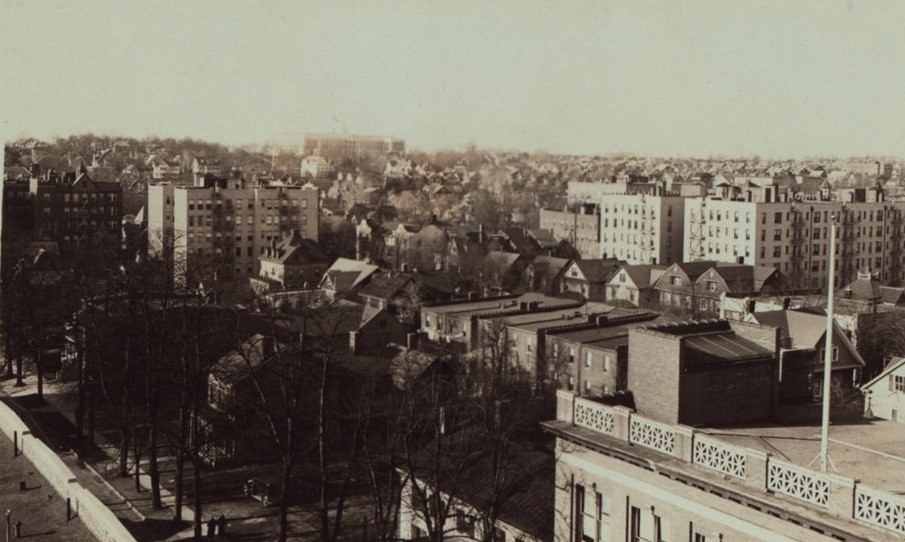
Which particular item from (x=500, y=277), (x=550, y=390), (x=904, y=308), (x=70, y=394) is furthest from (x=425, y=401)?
(x=500, y=277)

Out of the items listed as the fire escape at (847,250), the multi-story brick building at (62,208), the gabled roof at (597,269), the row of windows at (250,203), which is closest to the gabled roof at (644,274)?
the gabled roof at (597,269)

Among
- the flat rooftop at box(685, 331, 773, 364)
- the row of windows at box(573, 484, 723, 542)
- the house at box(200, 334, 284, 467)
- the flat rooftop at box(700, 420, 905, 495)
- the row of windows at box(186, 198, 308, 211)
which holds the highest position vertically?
the row of windows at box(186, 198, 308, 211)

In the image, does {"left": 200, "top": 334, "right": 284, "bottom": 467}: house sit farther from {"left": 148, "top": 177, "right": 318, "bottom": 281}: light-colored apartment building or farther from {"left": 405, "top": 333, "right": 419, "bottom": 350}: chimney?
{"left": 148, "top": 177, "right": 318, "bottom": 281}: light-colored apartment building

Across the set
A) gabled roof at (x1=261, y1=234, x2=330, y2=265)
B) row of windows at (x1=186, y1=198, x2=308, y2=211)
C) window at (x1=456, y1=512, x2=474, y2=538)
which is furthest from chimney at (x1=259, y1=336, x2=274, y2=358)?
row of windows at (x1=186, y1=198, x2=308, y2=211)

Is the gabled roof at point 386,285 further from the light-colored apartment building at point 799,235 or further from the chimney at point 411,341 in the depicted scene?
the light-colored apartment building at point 799,235

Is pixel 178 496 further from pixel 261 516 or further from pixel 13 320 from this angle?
pixel 13 320

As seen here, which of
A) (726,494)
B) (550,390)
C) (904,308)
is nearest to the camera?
(726,494)
